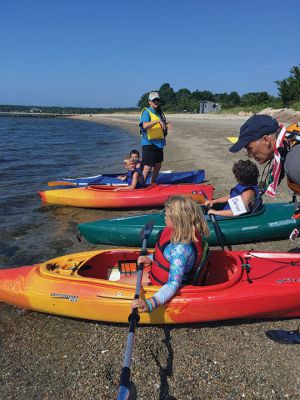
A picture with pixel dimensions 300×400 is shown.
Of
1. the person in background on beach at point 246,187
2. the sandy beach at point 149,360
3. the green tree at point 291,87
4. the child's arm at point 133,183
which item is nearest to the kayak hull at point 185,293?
the sandy beach at point 149,360

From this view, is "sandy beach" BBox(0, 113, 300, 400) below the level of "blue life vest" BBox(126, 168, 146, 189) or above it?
below

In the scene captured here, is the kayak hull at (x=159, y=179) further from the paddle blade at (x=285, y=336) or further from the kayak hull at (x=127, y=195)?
the paddle blade at (x=285, y=336)

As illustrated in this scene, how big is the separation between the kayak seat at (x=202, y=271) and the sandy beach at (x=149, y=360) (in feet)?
1.53

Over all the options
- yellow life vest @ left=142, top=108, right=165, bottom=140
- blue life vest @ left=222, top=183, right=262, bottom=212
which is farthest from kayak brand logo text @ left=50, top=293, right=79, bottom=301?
yellow life vest @ left=142, top=108, right=165, bottom=140

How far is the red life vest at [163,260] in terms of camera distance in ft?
12.7

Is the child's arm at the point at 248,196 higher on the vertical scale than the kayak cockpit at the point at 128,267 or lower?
higher

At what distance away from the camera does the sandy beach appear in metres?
3.16

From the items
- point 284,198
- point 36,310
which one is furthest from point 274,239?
point 36,310

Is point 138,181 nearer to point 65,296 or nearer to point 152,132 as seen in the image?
point 152,132

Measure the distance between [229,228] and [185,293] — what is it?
8.10ft

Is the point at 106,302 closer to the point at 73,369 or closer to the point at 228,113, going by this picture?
the point at 73,369

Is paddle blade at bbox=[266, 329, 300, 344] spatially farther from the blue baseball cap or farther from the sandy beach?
the blue baseball cap

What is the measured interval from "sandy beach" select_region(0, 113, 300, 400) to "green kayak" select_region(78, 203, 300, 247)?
2.14 metres

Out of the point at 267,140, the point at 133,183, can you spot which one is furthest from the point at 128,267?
the point at 133,183
